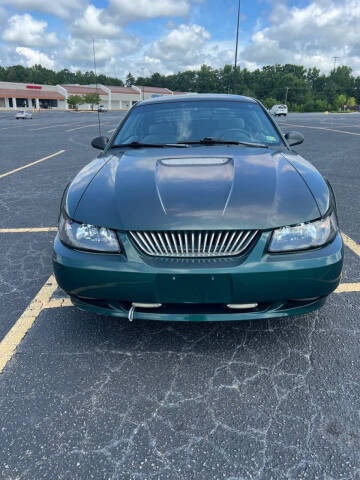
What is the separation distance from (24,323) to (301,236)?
1.86 meters

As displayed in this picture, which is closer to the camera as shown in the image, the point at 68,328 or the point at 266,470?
the point at 266,470

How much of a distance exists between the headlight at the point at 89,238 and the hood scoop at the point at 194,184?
33cm

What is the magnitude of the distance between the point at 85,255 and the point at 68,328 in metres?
0.72

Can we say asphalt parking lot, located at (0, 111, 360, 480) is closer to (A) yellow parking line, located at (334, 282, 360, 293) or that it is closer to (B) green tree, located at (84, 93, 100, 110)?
(A) yellow parking line, located at (334, 282, 360, 293)

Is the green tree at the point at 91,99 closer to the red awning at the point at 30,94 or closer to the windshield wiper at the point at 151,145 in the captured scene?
the red awning at the point at 30,94

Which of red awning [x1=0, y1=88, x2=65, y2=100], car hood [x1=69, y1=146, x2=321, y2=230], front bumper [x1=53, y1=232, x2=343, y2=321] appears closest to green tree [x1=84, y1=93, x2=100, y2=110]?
red awning [x1=0, y1=88, x2=65, y2=100]

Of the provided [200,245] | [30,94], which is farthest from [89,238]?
[30,94]

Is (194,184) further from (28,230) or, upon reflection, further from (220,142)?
(28,230)

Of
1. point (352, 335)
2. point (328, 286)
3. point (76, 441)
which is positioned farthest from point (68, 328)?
point (352, 335)

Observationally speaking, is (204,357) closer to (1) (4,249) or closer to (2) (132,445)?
(2) (132,445)

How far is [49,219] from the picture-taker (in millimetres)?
4586

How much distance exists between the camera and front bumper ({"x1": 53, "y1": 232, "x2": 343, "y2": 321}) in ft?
5.84

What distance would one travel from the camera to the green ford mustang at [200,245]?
180cm

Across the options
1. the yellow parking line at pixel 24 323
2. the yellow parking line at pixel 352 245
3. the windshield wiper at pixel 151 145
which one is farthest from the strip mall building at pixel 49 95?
the yellow parking line at pixel 24 323
